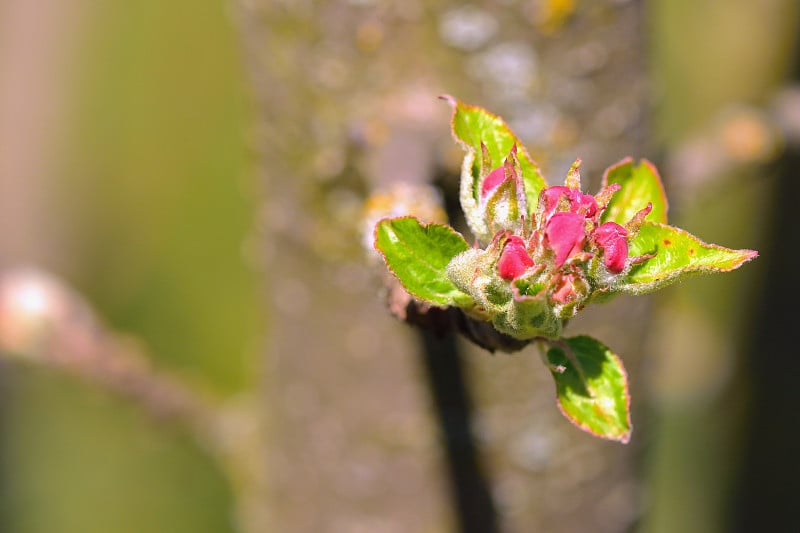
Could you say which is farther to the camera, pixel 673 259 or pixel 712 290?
pixel 712 290

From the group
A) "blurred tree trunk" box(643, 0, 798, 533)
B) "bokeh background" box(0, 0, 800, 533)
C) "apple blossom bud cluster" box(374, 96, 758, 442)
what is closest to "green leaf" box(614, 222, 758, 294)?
"apple blossom bud cluster" box(374, 96, 758, 442)

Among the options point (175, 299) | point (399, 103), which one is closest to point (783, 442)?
point (399, 103)

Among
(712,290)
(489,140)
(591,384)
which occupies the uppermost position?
(712,290)

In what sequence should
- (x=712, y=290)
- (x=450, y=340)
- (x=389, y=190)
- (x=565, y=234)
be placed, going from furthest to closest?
1. (x=712, y=290)
2. (x=450, y=340)
3. (x=389, y=190)
4. (x=565, y=234)

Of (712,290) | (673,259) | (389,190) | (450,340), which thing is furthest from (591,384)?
(712,290)

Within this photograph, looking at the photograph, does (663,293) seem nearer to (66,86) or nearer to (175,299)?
(175,299)

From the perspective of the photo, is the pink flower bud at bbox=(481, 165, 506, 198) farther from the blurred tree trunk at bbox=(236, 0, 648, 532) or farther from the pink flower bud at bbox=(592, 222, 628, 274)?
the blurred tree trunk at bbox=(236, 0, 648, 532)

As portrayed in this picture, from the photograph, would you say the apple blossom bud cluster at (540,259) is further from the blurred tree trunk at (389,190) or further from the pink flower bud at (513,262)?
the blurred tree trunk at (389,190)

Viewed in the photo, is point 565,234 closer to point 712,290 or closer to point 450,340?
point 450,340
